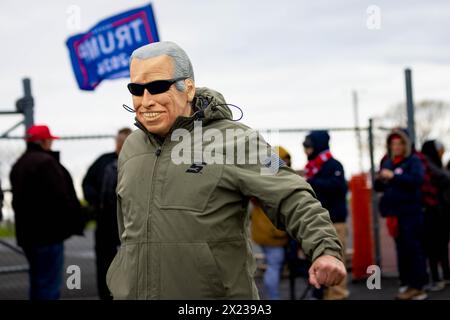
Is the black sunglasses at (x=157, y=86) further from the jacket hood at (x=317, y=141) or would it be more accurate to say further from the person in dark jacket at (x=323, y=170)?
the jacket hood at (x=317, y=141)

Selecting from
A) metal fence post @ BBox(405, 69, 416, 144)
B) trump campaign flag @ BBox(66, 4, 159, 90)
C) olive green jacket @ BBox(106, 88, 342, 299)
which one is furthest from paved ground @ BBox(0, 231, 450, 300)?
olive green jacket @ BBox(106, 88, 342, 299)

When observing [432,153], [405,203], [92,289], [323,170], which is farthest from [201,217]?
[92,289]

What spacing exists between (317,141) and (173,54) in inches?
212

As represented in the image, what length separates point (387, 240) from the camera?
1961 cm

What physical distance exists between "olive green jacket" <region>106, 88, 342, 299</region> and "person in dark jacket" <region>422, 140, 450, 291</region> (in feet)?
23.2

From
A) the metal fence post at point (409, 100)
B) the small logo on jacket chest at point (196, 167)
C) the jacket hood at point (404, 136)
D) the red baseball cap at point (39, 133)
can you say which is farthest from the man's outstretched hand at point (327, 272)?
the metal fence post at point (409, 100)

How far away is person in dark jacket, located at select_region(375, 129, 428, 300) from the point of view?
9350 mm

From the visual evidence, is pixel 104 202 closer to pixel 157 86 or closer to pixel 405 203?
pixel 405 203

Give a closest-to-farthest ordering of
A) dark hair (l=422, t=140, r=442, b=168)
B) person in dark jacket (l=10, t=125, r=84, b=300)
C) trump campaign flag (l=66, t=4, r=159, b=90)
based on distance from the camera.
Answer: person in dark jacket (l=10, t=125, r=84, b=300) < trump campaign flag (l=66, t=4, r=159, b=90) < dark hair (l=422, t=140, r=442, b=168)

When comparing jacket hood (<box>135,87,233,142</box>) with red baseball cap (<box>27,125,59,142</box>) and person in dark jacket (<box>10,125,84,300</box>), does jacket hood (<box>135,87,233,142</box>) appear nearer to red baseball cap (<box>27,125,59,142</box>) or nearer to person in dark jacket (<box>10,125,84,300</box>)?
person in dark jacket (<box>10,125,84,300</box>)

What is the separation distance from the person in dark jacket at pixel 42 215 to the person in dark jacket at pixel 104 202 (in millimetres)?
543

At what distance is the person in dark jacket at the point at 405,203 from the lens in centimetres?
935

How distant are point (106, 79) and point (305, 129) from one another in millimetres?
2573

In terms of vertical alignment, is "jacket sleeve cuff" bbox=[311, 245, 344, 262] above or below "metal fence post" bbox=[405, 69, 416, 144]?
below
